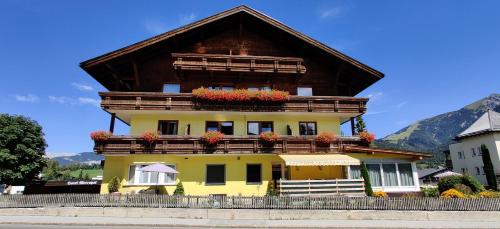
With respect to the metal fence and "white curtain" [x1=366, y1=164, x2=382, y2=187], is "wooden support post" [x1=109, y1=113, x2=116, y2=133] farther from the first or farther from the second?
"white curtain" [x1=366, y1=164, x2=382, y2=187]

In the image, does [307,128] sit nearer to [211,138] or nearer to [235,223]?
[211,138]

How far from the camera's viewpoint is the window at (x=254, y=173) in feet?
68.7

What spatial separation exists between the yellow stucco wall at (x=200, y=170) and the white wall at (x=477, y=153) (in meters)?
33.4

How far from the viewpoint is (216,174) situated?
20.9 meters

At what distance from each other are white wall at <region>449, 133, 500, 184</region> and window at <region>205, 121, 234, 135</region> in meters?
35.7

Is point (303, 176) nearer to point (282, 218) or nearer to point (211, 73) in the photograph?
point (282, 218)

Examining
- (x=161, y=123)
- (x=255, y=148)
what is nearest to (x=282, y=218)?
(x=255, y=148)

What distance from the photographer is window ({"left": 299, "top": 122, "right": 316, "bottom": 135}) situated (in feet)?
74.3

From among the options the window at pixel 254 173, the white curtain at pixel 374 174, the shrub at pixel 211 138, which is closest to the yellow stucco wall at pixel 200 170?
the window at pixel 254 173

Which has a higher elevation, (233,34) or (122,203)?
(233,34)

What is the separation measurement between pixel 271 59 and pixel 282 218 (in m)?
12.4

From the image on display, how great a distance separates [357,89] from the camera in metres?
26.7

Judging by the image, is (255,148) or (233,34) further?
(233,34)

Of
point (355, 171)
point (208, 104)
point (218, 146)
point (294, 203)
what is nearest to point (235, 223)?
point (294, 203)
